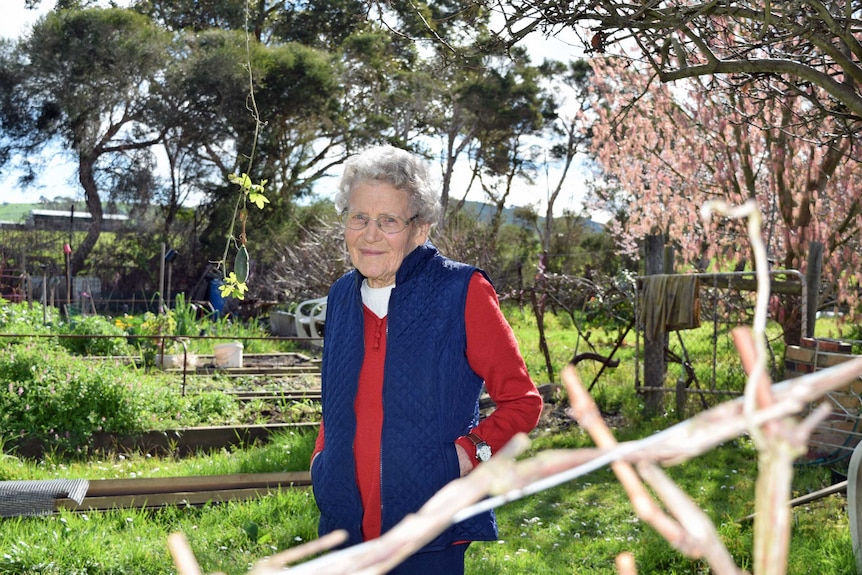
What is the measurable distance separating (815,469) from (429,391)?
15.2 feet

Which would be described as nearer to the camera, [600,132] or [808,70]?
[808,70]

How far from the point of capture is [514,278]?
18.6 metres

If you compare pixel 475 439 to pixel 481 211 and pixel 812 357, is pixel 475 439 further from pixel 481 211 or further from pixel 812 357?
pixel 481 211

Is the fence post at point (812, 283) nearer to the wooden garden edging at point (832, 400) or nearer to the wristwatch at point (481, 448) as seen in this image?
the wooden garden edging at point (832, 400)

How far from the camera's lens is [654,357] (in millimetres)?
7984

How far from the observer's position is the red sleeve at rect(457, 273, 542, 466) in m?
2.26

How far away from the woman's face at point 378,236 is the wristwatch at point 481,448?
0.48 metres

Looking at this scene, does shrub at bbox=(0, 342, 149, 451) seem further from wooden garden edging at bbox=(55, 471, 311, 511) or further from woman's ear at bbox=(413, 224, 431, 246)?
woman's ear at bbox=(413, 224, 431, 246)

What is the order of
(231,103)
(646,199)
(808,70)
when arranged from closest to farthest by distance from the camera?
(808,70), (646,199), (231,103)

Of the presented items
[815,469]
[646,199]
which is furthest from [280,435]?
[646,199]

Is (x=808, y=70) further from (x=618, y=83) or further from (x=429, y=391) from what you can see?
(x=618, y=83)

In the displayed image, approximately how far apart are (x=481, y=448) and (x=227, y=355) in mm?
7880

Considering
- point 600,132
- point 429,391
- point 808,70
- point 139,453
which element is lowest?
point 139,453

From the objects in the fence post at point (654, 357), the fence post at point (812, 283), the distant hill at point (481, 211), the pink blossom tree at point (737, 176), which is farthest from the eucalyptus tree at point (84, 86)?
the fence post at point (812, 283)
